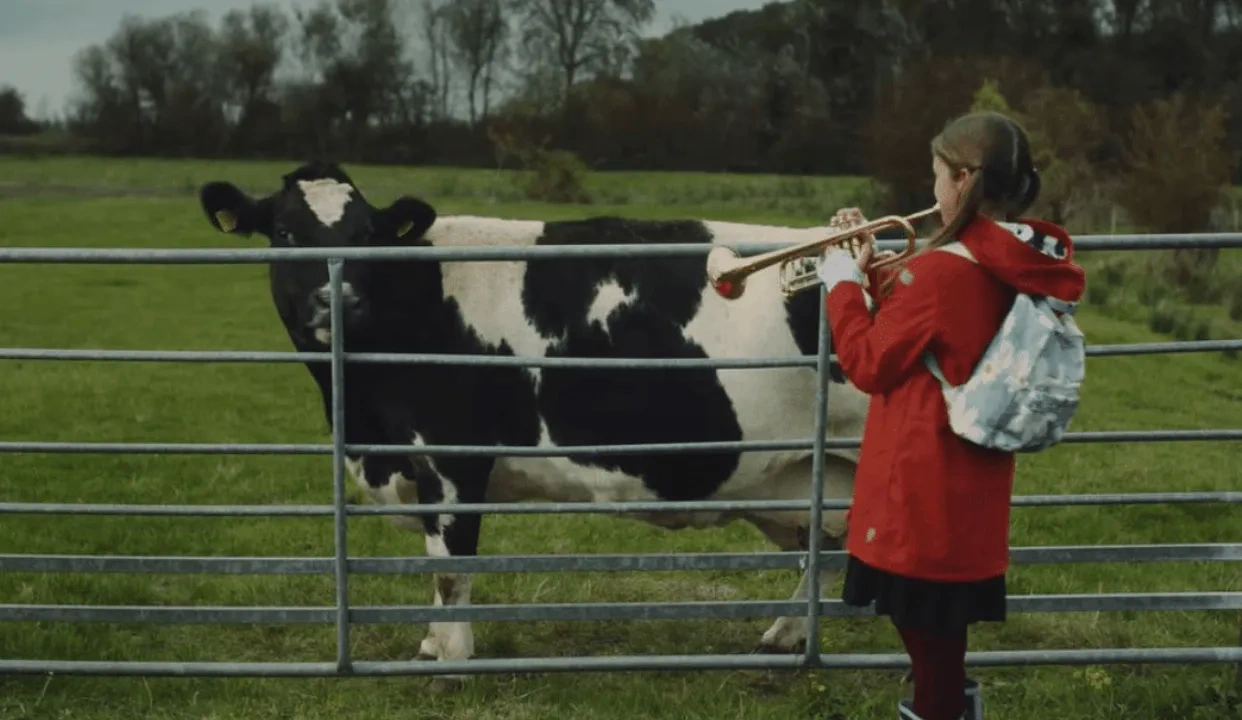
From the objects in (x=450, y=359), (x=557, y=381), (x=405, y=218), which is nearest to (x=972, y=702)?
(x=450, y=359)

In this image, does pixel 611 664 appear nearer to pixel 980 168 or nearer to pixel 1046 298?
pixel 1046 298

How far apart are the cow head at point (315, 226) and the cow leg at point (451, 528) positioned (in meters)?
0.66

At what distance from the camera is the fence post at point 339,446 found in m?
4.49

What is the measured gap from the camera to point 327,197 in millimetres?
5816

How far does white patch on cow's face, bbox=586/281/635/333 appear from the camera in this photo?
5723mm

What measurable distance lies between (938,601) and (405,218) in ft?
10.5

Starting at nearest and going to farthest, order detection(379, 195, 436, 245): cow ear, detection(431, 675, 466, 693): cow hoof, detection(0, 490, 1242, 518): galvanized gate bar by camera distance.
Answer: detection(0, 490, 1242, 518): galvanized gate bar → detection(431, 675, 466, 693): cow hoof → detection(379, 195, 436, 245): cow ear

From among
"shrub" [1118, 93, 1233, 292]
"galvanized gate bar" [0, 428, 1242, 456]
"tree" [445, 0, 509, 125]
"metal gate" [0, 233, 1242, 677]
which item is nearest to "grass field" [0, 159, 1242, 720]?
"metal gate" [0, 233, 1242, 677]

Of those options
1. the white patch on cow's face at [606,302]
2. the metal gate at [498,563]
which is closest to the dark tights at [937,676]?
the metal gate at [498,563]

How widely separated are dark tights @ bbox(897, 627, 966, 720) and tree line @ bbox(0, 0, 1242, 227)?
29.5 meters

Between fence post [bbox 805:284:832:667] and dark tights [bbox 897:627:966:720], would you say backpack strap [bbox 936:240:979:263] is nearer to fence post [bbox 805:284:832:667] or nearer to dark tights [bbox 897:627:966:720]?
dark tights [bbox 897:627:966:720]

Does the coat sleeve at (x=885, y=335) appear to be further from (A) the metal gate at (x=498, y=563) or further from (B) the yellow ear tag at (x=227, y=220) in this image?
(B) the yellow ear tag at (x=227, y=220)

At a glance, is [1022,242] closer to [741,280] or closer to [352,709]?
[741,280]

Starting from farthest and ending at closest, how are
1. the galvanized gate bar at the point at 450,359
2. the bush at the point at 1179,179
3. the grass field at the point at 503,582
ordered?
the bush at the point at 1179,179
the grass field at the point at 503,582
the galvanized gate bar at the point at 450,359
